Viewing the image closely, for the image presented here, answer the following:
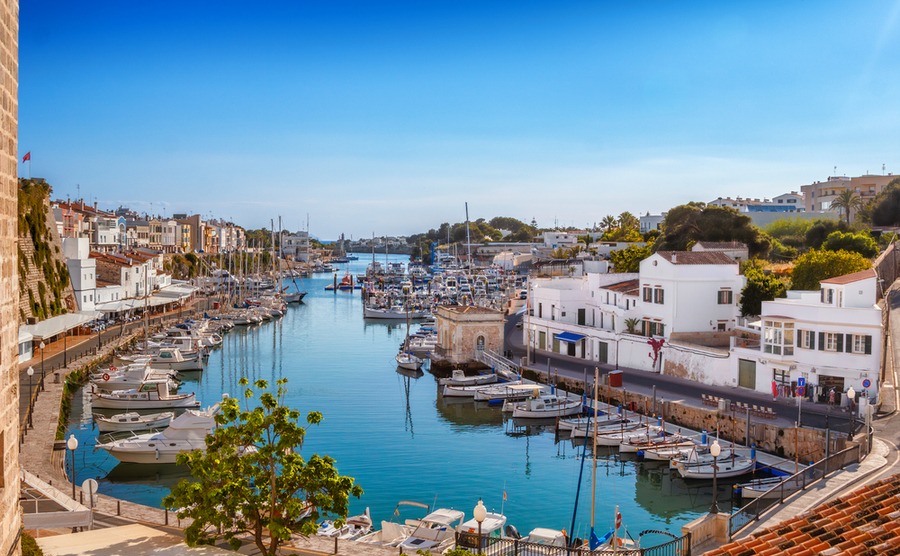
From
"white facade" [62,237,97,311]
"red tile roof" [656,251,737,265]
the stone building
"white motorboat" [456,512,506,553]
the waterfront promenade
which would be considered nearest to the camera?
the waterfront promenade

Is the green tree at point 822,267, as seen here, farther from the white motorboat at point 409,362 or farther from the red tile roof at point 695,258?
the white motorboat at point 409,362

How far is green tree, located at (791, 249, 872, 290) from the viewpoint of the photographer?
147ft

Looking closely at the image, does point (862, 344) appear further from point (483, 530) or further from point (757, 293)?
point (483, 530)

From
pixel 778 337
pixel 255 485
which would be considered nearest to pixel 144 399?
pixel 255 485

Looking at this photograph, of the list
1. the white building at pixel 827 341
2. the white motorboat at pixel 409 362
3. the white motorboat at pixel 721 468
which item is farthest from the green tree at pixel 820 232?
the white motorboat at pixel 721 468

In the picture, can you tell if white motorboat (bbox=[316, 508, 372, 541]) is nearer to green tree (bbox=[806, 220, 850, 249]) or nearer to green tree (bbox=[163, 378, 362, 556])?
green tree (bbox=[163, 378, 362, 556])

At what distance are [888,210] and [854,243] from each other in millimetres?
19076

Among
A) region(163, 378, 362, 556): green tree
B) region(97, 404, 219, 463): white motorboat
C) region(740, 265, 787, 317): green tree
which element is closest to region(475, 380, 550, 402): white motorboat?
region(740, 265, 787, 317): green tree

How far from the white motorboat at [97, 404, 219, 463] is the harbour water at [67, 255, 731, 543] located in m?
0.44

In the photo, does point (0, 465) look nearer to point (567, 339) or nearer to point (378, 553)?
point (378, 553)

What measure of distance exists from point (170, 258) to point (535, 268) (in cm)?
5071

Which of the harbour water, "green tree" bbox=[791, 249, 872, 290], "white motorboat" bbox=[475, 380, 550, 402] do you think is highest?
"green tree" bbox=[791, 249, 872, 290]

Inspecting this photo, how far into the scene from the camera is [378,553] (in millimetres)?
18219

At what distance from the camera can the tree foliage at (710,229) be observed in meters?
68.1
